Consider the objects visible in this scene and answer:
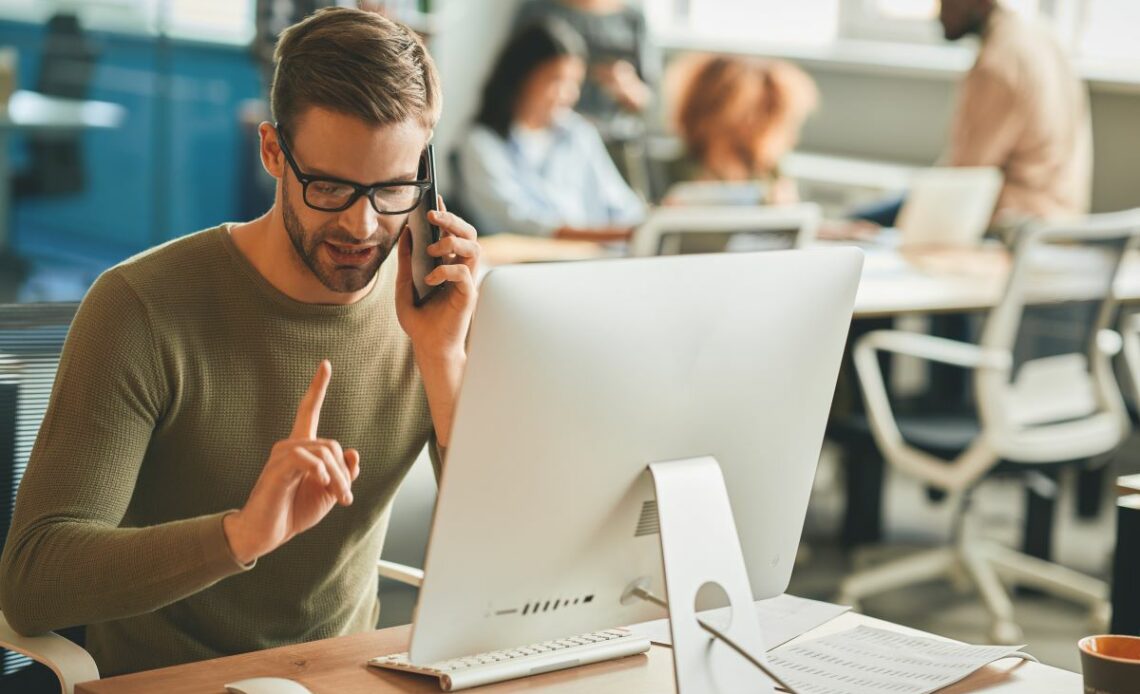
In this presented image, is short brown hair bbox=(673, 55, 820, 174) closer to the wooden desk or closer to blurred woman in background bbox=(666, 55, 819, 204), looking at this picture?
blurred woman in background bbox=(666, 55, 819, 204)

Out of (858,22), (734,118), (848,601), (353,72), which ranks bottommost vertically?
(848,601)

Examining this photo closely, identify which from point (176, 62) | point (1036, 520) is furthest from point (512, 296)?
point (176, 62)

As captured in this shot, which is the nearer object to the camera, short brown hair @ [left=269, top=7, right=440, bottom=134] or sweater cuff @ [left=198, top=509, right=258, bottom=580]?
sweater cuff @ [left=198, top=509, right=258, bottom=580]

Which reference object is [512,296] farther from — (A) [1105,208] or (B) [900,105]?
(B) [900,105]

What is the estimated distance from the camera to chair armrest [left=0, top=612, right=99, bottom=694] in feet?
4.51

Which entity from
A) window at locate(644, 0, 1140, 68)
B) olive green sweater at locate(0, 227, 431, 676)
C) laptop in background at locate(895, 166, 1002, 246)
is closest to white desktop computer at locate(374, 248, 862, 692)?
olive green sweater at locate(0, 227, 431, 676)

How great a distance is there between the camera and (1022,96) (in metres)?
4.23

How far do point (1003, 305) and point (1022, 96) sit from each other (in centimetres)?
136

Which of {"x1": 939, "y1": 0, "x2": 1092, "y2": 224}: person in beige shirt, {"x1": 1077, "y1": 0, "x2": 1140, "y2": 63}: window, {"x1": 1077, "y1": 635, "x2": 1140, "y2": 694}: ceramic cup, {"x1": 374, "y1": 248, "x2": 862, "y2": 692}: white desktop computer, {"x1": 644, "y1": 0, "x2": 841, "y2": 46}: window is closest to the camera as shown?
{"x1": 374, "y1": 248, "x2": 862, "y2": 692}: white desktop computer

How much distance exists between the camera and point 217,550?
4.11 feet

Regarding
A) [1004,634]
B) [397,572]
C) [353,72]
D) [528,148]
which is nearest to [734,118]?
[528,148]

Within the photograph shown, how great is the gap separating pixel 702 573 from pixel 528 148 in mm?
3439

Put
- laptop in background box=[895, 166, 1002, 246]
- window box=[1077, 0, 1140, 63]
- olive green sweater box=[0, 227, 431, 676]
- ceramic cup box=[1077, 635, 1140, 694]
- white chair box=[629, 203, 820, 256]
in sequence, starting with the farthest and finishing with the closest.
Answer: window box=[1077, 0, 1140, 63], laptop in background box=[895, 166, 1002, 246], white chair box=[629, 203, 820, 256], olive green sweater box=[0, 227, 431, 676], ceramic cup box=[1077, 635, 1140, 694]

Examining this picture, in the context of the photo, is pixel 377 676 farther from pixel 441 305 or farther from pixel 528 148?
pixel 528 148
